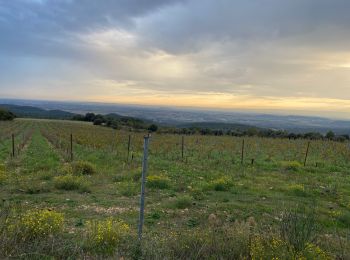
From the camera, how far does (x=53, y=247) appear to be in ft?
14.6

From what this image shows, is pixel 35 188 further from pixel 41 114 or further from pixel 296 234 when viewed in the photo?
pixel 41 114

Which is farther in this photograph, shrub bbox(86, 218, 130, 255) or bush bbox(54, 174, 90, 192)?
bush bbox(54, 174, 90, 192)

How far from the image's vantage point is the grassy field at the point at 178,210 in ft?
14.7

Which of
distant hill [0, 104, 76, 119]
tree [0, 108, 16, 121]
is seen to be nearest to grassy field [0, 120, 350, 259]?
tree [0, 108, 16, 121]

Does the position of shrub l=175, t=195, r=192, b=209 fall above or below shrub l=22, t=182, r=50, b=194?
above

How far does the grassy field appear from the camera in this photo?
4480 millimetres

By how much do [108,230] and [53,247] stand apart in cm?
Result: 81

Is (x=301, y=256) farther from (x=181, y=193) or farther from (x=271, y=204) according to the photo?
(x=181, y=193)

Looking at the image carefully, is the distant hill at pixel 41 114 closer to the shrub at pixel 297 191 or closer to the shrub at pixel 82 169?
the shrub at pixel 82 169

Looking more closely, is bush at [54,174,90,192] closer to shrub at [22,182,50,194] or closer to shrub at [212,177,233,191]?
shrub at [22,182,50,194]

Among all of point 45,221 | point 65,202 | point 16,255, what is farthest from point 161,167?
point 16,255

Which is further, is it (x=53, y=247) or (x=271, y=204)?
(x=271, y=204)

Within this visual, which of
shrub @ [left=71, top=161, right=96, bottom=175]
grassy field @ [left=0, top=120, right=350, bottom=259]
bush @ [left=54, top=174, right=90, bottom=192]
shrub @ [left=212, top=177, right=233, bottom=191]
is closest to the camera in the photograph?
grassy field @ [left=0, top=120, right=350, bottom=259]

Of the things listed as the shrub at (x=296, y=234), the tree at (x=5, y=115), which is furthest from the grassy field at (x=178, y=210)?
the tree at (x=5, y=115)
